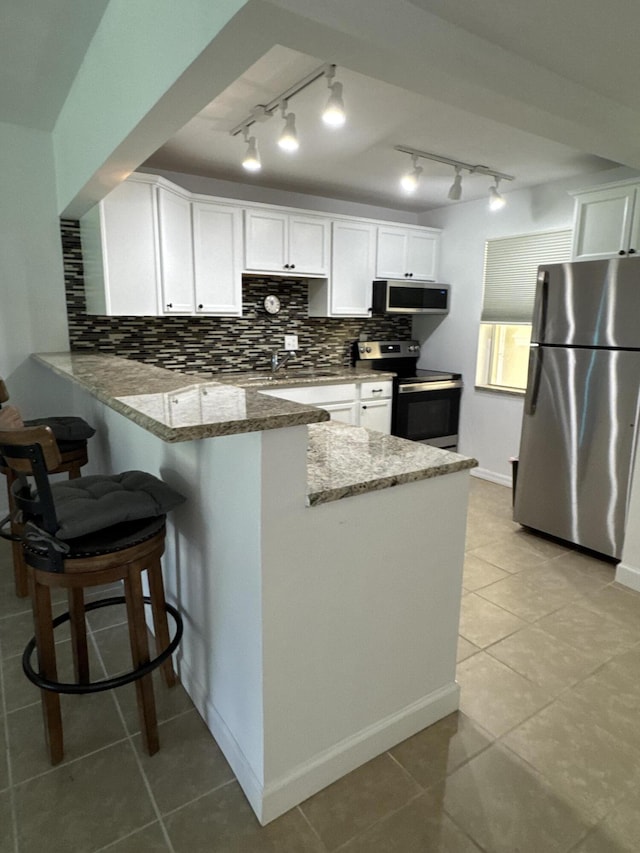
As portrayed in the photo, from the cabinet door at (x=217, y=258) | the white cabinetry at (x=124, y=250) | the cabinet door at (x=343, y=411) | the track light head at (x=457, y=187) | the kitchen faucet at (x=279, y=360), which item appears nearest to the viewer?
the white cabinetry at (x=124, y=250)

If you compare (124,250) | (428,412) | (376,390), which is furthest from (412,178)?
(428,412)

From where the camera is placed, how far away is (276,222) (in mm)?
3822

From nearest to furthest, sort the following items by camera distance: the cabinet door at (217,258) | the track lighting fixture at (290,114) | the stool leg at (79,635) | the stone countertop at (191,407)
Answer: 1. the stone countertop at (191,407)
2. the stool leg at (79,635)
3. the track lighting fixture at (290,114)
4. the cabinet door at (217,258)

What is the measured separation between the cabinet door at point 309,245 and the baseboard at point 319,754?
3083 mm

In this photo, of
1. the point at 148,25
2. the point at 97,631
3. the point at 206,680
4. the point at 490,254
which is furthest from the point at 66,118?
the point at 490,254

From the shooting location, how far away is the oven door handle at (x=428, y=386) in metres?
4.40

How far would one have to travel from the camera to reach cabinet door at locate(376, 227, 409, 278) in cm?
441

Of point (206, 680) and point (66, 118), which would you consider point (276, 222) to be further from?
point (206, 680)

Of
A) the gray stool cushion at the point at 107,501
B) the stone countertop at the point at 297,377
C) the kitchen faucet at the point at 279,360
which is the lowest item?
the gray stool cushion at the point at 107,501

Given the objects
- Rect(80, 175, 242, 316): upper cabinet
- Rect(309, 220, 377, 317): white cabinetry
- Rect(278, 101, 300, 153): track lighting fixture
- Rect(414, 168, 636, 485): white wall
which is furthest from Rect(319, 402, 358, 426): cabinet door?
Rect(278, 101, 300, 153): track lighting fixture

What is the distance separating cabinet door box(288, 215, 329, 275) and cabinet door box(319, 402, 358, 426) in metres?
1.10

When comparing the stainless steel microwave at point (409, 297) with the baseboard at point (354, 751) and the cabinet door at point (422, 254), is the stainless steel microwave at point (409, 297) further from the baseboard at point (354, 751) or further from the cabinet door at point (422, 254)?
the baseboard at point (354, 751)

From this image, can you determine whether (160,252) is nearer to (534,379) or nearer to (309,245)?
(309,245)

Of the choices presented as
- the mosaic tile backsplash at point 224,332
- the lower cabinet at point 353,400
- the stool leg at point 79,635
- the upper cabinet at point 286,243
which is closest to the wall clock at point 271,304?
the mosaic tile backsplash at point 224,332
